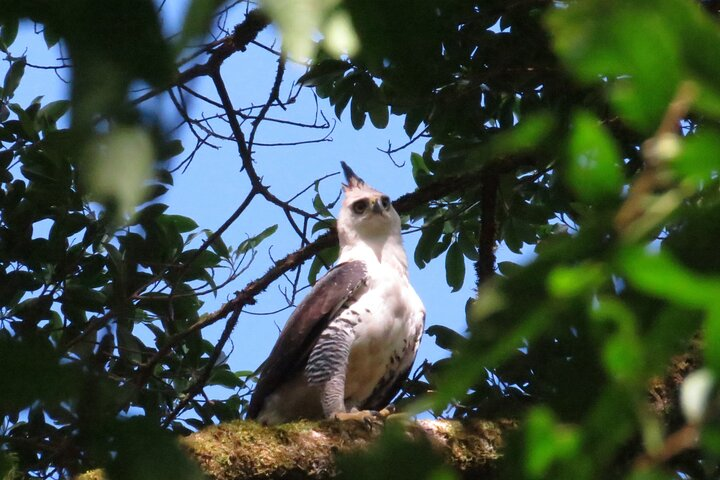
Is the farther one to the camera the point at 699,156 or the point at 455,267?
the point at 455,267

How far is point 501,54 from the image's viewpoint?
4.56m

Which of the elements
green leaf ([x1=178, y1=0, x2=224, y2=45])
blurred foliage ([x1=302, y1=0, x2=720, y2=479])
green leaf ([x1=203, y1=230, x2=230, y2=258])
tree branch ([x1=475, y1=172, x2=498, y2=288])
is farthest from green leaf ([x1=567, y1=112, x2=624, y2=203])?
green leaf ([x1=203, y1=230, x2=230, y2=258])

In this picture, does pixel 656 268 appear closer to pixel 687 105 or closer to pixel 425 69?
pixel 687 105

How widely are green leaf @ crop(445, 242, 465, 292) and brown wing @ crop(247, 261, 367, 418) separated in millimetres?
583

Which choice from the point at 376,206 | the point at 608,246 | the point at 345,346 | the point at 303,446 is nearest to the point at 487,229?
the point at 345,346

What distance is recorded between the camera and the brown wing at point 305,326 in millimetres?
5055

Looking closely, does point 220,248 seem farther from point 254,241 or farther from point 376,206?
point 376,206

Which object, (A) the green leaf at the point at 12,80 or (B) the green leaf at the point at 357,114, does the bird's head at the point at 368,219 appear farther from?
(A) the green leaf at the point at 12,80

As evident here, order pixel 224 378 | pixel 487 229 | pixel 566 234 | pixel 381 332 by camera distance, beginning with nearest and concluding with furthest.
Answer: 1. pixel 566 234
2. pixel 487 229
3. pixel 381 332
4. pixel 224 378

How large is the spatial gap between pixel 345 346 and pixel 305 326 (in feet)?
0.87

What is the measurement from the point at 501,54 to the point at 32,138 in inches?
94.9

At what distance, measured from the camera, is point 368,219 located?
573cm

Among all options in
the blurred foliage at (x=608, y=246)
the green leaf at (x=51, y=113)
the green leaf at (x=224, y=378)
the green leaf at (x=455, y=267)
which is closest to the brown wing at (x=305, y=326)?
the green leaf at (x=224, y=378)

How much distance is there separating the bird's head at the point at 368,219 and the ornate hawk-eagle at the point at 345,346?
0.67 ft
